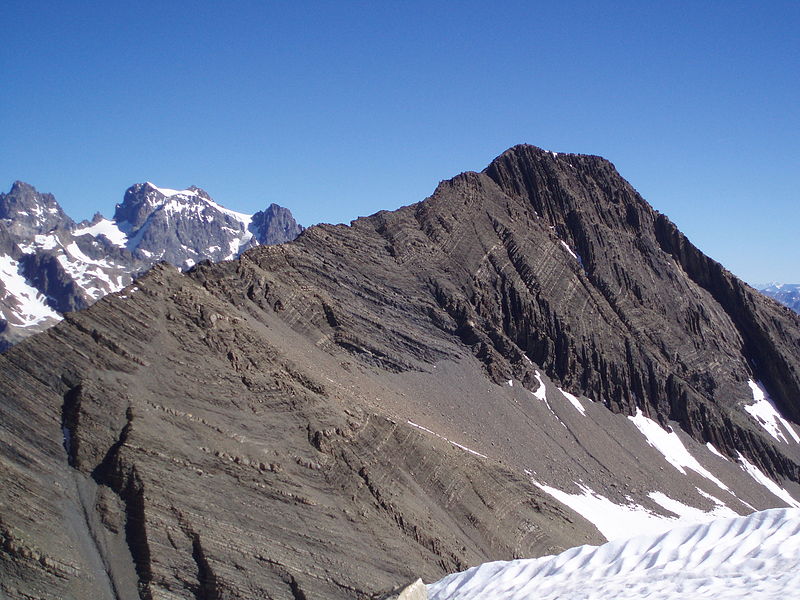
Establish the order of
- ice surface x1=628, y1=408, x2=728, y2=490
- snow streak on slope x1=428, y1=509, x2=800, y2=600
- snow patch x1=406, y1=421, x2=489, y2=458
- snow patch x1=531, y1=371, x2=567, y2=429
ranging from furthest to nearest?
ice surface x1=628, y1=408, x2=728, y2=490, snow patch x1=531, y1=371, x2=567, y2=429, snow patch x1=406, y1=421, x2=489, y2=458, snow streak on slope x1=428, y1=509, x2=800, y2=600

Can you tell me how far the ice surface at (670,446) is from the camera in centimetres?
6241

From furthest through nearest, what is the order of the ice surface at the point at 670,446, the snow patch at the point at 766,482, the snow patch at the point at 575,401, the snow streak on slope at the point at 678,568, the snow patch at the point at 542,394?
the snow patch at the point at 766,482
the snow patch at the point at 575,401
the ice surface at the point at 670,446
the snow patch at the point at 542,394
the snow streak on slope at the point at 678,568

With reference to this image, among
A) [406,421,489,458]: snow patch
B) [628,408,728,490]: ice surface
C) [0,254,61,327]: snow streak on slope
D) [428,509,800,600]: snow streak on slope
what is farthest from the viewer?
[0,254,61,327]: snow streak on slope

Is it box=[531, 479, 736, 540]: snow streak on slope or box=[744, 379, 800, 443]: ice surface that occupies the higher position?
box=[744, 379, 800, 443]: ice surface

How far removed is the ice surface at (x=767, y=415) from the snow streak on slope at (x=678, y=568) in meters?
69.9

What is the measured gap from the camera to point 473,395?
57.0 meters

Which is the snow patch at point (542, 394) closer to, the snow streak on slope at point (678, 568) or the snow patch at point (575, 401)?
the snow patch at point (575, 401)

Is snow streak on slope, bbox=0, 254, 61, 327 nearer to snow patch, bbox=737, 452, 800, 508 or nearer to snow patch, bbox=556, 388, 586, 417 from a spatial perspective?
snow patch, bbox=556, 388, 586, 417

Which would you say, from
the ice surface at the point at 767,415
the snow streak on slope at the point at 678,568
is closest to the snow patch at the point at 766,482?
the ice surface at the point at 767,415

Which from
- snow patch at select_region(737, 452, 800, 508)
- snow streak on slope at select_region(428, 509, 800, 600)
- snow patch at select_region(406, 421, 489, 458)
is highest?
snow patch at select_region(737, 452, 800, 508)

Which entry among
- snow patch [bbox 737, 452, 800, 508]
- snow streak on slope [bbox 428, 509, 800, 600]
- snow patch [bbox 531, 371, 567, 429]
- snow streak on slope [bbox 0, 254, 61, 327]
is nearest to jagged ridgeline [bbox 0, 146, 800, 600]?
snow patch [bbox 531, 371, 567, 429]

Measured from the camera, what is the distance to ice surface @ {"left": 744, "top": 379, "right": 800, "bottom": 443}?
236 ft

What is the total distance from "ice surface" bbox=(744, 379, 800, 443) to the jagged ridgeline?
0.47 metres

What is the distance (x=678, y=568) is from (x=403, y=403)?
1552 inches
